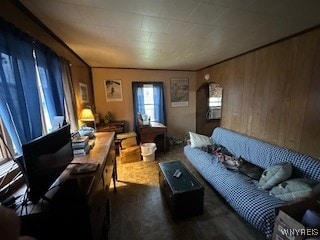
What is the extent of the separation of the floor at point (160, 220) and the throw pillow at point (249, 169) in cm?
52

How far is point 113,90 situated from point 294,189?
408 centimetres

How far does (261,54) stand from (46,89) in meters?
3.34

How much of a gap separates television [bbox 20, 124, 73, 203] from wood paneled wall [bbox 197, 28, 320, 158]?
2.92 meters

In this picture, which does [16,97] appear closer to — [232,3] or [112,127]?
[232,3]

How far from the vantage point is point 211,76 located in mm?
4066

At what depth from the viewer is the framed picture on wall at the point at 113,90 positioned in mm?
4156

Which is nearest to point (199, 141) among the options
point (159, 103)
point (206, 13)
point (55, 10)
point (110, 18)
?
point (159, 103)

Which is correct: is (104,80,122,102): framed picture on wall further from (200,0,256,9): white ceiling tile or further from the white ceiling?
(200,0,256,9): white ceiling tile

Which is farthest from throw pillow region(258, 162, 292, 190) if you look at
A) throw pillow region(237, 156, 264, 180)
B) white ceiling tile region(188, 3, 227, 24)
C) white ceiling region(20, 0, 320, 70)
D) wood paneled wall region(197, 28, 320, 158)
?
white ceiling tile region(188, 3, 227, 24)

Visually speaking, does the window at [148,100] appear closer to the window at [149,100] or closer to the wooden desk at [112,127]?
the window at [149,100]

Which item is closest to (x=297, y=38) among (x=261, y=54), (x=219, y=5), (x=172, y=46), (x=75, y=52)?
(x=261, y=54)

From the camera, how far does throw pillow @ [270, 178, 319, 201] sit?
54.4 inches

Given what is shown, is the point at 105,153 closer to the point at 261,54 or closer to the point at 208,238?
the point at 208,238

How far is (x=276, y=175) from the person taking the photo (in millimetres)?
1656
